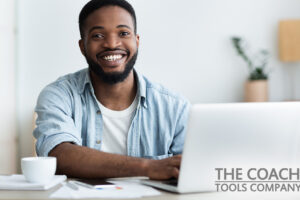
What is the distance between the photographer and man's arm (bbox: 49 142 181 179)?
1197 millimetres

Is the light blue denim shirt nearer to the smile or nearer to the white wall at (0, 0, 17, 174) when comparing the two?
the smile

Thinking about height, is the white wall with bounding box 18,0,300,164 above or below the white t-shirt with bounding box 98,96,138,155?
above

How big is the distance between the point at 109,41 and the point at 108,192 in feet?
3.24

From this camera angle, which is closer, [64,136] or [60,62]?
[64,136]

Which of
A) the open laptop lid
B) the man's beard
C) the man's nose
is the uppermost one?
the man's nose

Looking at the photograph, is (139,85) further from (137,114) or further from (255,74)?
(255,74)

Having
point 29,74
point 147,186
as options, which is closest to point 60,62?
point 29,74

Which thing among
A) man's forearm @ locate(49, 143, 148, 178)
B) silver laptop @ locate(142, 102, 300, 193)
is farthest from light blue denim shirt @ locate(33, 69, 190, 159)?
silver laptop @ locate(142, 102, 300, 193)

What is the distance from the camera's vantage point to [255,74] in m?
3.95

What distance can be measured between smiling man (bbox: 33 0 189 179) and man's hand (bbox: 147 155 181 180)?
53cm

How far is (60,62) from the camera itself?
3.98m

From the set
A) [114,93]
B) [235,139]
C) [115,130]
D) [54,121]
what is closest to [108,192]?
[235,139]

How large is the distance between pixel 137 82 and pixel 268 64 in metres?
2.41

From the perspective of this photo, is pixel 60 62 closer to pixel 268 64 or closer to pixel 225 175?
pixel 268 64
